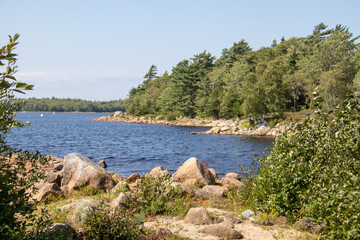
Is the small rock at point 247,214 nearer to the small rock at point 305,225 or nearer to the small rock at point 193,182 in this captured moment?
the small rock at point 305,225

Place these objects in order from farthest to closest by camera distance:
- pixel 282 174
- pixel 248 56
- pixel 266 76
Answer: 1. pixel 248 56
2. pixel 266 76
3. pixel 282 174

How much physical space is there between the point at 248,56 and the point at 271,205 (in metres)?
76.2

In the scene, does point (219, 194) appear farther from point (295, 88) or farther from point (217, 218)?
point (295, 88)

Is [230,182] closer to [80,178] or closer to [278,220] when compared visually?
[278,220]

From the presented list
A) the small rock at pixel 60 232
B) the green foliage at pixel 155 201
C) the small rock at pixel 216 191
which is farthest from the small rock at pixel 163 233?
Answer: the small rock at pixel 216 191

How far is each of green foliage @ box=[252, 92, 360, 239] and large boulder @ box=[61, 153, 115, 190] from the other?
587 centimetres

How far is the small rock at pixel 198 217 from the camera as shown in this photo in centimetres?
729

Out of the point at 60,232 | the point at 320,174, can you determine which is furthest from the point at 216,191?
the point at 60,232

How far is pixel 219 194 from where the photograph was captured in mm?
10227

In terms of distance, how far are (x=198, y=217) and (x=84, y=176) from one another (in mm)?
5668

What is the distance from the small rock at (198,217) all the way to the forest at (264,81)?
27298 mm

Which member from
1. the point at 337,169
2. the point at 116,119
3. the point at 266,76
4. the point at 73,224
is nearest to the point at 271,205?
the point at 337,169

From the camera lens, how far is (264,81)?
2087 inches

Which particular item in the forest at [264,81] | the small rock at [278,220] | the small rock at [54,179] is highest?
the forest at [264,81]
